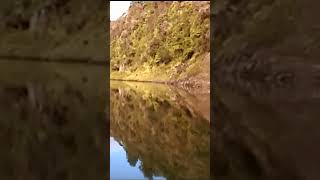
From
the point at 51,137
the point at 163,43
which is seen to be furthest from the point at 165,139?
the point at 163,43

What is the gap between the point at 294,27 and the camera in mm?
59875

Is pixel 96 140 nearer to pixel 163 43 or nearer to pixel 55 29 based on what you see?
pixel 163 43

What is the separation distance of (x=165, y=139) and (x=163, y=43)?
65.9 metres

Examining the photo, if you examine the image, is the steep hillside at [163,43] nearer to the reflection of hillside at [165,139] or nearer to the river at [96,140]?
the reflection of hillside at [165,139]

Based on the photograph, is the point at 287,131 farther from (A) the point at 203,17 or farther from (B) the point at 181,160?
(A) the point at 203,17

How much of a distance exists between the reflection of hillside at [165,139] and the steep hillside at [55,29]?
60.4m

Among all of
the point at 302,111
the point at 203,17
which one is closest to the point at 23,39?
the point at 203,17

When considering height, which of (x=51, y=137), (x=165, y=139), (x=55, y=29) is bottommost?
(x=165, y=139)

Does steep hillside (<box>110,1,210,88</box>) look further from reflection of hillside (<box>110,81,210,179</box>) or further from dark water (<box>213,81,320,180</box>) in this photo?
reflection of hillside (<box>110,81,210,179</box>)

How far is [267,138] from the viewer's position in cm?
2194

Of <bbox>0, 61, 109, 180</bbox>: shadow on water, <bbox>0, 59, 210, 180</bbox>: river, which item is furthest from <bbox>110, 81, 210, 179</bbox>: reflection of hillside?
<bbox>0, 61, 109, 180</bbox>: shadow on water

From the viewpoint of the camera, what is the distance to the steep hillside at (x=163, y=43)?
251 feet

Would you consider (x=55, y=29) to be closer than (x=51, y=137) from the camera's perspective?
No

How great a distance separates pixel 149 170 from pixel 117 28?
99833 millimetres
